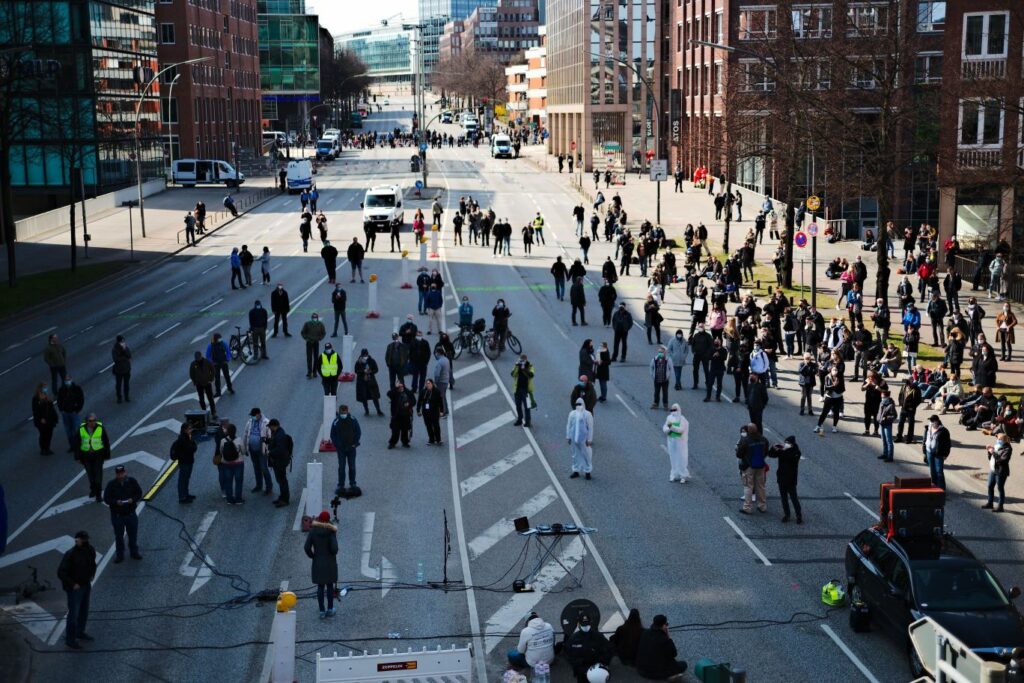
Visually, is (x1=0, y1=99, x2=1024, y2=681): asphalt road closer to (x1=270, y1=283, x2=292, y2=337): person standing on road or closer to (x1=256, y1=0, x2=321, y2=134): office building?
(x1=270, y1=283, x2=292, y2=337): person standing on road

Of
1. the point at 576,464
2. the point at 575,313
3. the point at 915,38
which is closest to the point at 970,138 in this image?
the point at 915,38

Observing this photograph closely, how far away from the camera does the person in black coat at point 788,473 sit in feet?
70.4

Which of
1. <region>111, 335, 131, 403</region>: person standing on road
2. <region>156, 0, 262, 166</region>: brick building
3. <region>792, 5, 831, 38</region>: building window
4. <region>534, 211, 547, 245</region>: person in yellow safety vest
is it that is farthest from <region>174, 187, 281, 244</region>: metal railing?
<region>111, 335, 131, 403</region>: person standing on road

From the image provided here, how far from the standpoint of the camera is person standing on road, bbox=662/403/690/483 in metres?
23.5

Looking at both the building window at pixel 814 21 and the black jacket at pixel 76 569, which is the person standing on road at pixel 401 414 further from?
the building window at pixel 814 21

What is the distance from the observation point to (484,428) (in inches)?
1113

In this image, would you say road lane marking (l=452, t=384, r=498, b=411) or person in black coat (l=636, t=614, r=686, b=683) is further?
road lane marking (l=452, t=384, r=498, b=411)

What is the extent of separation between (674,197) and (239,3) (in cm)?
6320

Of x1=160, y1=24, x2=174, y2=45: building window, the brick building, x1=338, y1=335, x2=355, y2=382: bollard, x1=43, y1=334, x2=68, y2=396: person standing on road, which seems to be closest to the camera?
x1=43, y1=334, x2=68, y2=396: person standing on road

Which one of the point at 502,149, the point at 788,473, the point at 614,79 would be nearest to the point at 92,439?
the point at 788,473

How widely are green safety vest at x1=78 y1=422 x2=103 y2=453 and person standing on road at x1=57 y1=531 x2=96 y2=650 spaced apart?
579 centimetres

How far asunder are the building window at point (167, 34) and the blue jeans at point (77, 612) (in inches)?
3659

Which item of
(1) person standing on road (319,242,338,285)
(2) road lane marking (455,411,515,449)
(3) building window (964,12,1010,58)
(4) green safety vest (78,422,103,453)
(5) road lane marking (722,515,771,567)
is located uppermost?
(3) building window (964,12,1010,58)

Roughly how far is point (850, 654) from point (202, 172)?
83783 millimetres
